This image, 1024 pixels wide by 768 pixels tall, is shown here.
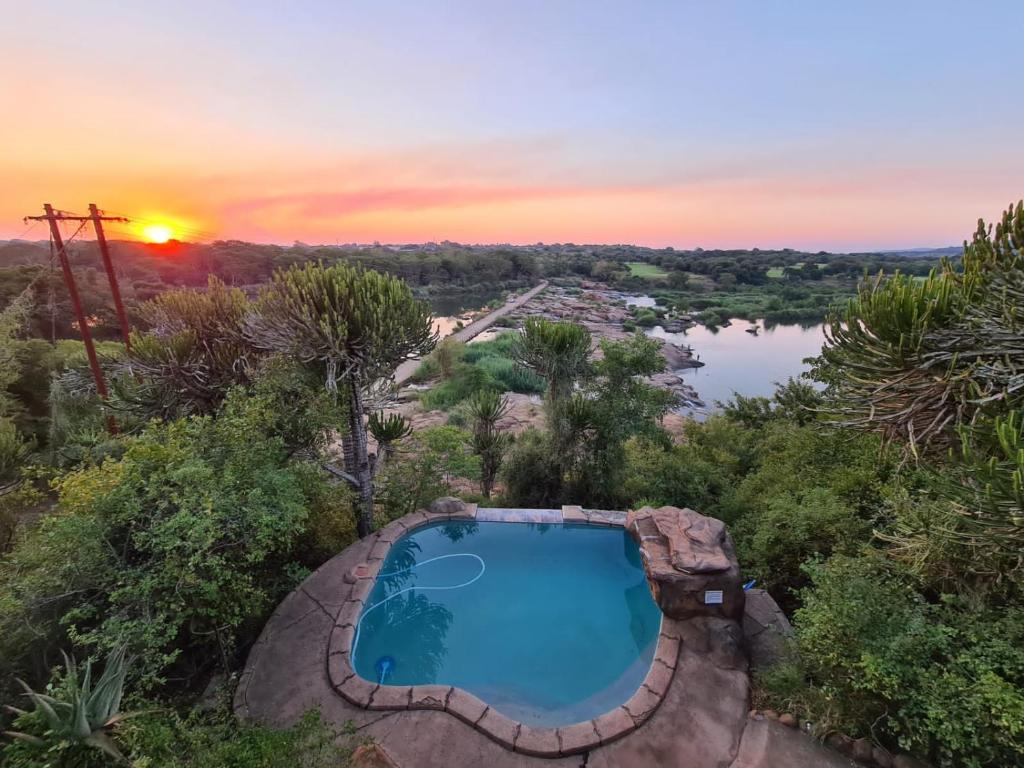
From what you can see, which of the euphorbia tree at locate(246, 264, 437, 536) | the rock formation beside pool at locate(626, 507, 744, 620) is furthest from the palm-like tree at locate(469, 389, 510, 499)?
the rock formation beside pool at locate(626, 507, 744, 620)

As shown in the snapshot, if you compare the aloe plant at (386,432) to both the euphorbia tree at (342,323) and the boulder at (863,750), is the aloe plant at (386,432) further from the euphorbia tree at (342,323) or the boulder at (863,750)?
the boulder at (863,750)

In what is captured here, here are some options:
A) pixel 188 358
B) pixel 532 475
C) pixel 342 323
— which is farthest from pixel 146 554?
pixel 532 475

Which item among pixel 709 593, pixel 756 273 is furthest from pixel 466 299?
pixel 709 593

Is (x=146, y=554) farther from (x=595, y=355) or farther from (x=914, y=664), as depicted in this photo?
(x=595, y=355)

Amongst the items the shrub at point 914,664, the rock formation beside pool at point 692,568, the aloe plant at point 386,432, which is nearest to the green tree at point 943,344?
the shrub at point 914,664

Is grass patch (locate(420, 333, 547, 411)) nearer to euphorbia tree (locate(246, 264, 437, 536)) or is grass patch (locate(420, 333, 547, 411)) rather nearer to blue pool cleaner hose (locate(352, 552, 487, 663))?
euphorbia tree (locate(246, 264, 437, 536))

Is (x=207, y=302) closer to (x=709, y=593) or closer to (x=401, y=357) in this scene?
(x=401, y=357)
